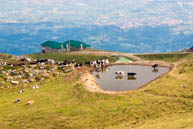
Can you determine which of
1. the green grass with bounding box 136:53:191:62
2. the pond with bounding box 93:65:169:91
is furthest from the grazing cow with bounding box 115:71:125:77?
the green grass with bounding box 136:53:191:62

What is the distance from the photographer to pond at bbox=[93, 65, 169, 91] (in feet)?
275

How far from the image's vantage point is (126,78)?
311 ft

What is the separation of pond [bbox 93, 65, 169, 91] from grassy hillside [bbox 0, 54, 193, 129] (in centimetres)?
809

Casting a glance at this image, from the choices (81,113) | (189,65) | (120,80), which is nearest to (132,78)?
(120,80)

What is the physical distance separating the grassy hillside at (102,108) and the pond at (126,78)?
26.5ft

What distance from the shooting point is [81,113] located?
56.9 metres

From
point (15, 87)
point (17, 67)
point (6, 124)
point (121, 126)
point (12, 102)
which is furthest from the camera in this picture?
point (17, 67)

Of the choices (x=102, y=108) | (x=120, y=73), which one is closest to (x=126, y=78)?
(x=120, y=73)

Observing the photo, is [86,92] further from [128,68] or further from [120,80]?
[128,68]

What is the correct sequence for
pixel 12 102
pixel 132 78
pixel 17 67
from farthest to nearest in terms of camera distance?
pixel 17 67
pixel 132 78
pixel 12 102

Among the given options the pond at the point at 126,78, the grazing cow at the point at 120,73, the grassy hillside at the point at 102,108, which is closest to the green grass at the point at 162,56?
the pond at the point at 126,78

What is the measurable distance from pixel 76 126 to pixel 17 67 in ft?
229

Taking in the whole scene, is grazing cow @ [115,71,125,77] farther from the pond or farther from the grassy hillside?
the grassy hillside

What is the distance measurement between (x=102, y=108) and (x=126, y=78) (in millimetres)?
37540
